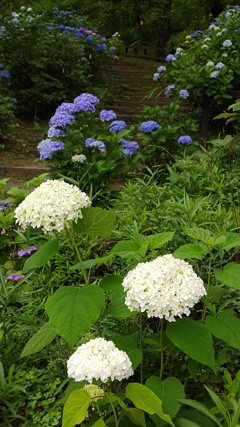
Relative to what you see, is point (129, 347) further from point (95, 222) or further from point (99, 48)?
point (99, 48)

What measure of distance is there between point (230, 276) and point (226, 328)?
145 mm

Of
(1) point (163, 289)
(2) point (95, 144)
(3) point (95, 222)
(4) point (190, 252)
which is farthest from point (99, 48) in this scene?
(1) point (163, 289)

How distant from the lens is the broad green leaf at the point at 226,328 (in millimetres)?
1368

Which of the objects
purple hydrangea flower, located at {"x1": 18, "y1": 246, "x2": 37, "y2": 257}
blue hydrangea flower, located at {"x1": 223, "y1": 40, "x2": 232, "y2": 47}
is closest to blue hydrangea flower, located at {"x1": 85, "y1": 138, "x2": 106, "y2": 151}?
purple hydrangea flower, located at {"x1": 18, "y1": 246, "x2": 37, "y2": 257}

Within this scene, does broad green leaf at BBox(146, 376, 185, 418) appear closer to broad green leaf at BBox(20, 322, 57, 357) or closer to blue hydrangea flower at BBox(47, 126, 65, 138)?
broad green leaf at BBox(20, 322, 57, 357)

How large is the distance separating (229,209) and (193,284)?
1.77 m

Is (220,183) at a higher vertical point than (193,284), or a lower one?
lower

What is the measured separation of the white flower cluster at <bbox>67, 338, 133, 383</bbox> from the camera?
45.9 inches

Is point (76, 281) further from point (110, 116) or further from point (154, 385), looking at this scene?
point (110, 116)

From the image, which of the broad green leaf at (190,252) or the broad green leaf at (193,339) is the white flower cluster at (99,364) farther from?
the broad green leaf at (190,252)

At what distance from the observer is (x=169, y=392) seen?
1.36 m

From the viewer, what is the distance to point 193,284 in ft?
4.41

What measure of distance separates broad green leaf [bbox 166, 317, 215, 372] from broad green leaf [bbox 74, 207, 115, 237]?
379 mm

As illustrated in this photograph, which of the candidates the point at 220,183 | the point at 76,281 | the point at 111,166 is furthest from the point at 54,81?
the point at 76,281
